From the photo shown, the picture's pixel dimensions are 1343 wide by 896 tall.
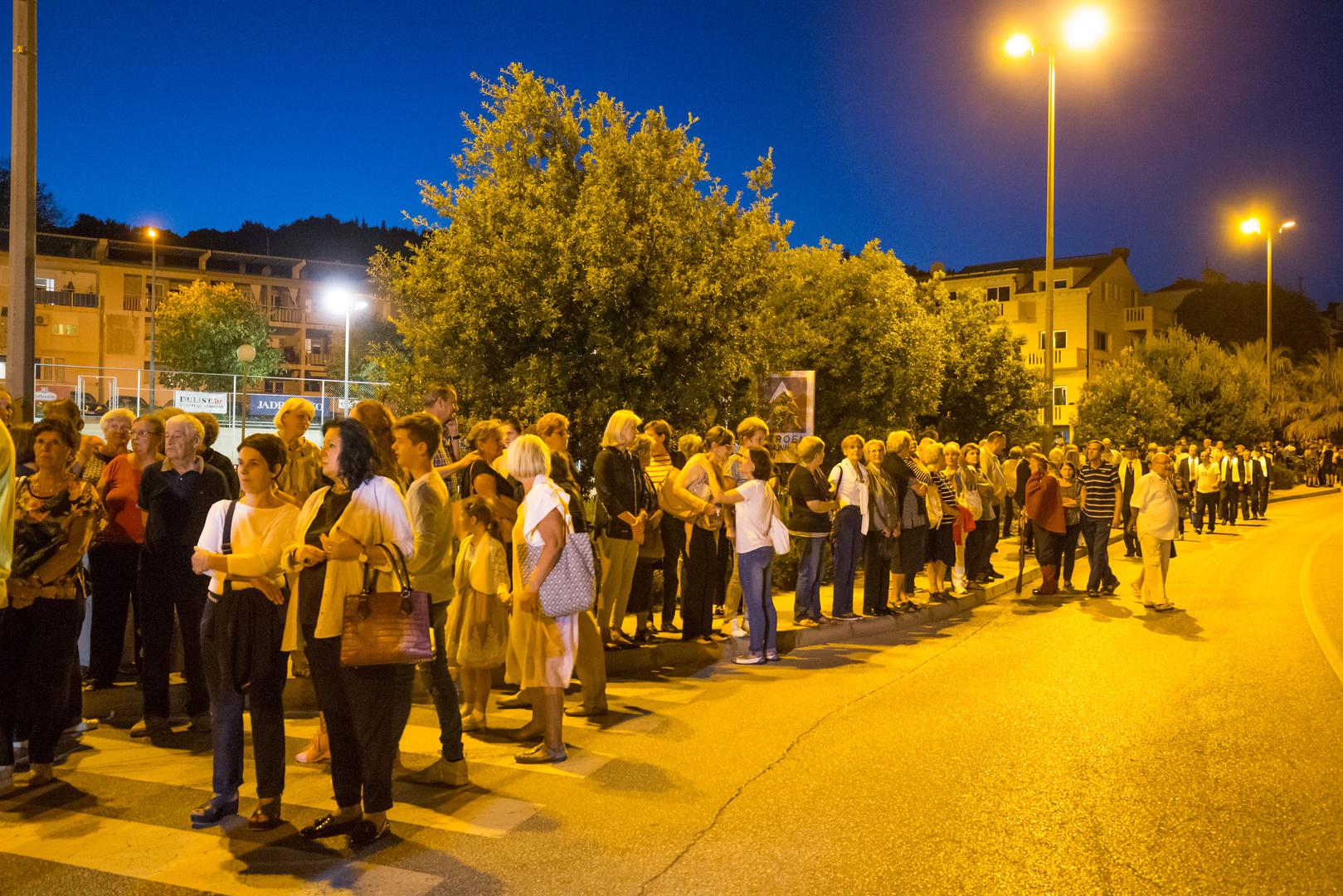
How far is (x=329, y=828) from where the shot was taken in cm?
525

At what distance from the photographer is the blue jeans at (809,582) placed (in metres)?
11.4

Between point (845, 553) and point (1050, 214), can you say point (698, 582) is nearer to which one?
point (845, 553)

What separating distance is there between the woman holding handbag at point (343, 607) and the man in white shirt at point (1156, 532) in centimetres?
1069

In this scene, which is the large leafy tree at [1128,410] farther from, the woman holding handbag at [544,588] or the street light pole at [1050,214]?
the woman holding handbag at [544,588]

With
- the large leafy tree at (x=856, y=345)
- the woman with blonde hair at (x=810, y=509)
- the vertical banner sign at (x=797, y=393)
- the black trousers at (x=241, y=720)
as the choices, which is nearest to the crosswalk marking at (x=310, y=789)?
the black trousers at (x=241, y=720)

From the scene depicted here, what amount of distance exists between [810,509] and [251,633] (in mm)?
6717

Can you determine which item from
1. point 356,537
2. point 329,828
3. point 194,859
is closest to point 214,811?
point 194,859

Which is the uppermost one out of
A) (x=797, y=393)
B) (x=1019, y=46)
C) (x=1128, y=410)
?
(x=1019, y=46)

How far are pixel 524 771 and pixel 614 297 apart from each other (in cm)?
846

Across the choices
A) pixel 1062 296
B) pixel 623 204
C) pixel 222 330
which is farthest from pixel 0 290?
pixel 623 204

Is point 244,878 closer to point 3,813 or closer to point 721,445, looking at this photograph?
point 3,813

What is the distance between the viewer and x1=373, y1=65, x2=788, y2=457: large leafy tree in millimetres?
14234

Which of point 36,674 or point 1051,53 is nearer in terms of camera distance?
point 36,674

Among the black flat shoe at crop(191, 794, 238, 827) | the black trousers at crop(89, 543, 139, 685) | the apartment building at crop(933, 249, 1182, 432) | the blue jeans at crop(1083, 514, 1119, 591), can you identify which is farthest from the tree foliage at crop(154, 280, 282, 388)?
the black flat shoe at crop(191, 794, 238, 827)
